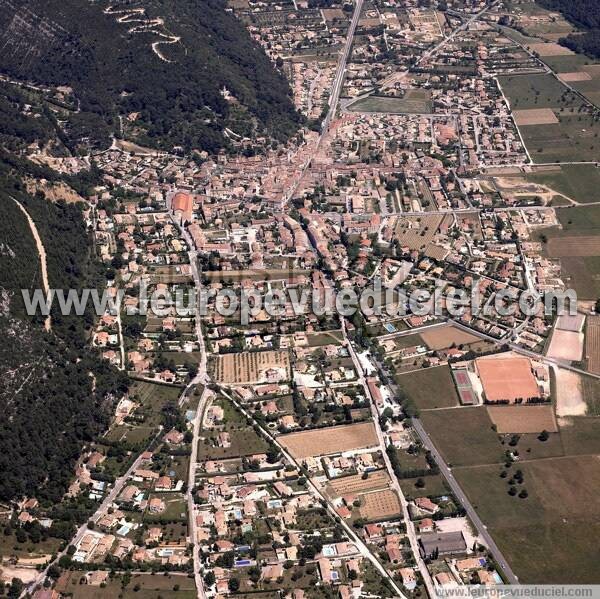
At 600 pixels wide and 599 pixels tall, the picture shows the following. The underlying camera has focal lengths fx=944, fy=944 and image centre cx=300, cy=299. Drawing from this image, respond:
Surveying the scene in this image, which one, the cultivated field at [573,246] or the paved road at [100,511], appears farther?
the cultivated field at [573,246]

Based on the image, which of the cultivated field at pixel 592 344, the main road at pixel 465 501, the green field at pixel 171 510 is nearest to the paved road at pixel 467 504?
the main road at pixel 465 501

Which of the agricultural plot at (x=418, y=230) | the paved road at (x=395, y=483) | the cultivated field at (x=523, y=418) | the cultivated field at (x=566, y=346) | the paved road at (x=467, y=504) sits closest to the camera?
the paved road at (x=395, y=483)

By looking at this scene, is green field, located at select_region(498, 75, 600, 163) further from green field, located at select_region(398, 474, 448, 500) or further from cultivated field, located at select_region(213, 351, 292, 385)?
green field, located at select_region(398, 474, 448, 500)

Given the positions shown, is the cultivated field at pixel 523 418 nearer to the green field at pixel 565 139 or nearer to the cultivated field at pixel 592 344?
the cultivated field at pixel 592 344

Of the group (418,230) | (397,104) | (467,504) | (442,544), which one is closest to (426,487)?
(467,504)

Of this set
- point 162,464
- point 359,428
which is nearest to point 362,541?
point 359,428

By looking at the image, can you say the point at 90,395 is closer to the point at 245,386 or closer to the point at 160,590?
the point at 245,386

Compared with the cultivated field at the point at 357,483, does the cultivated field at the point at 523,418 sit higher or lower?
higher
